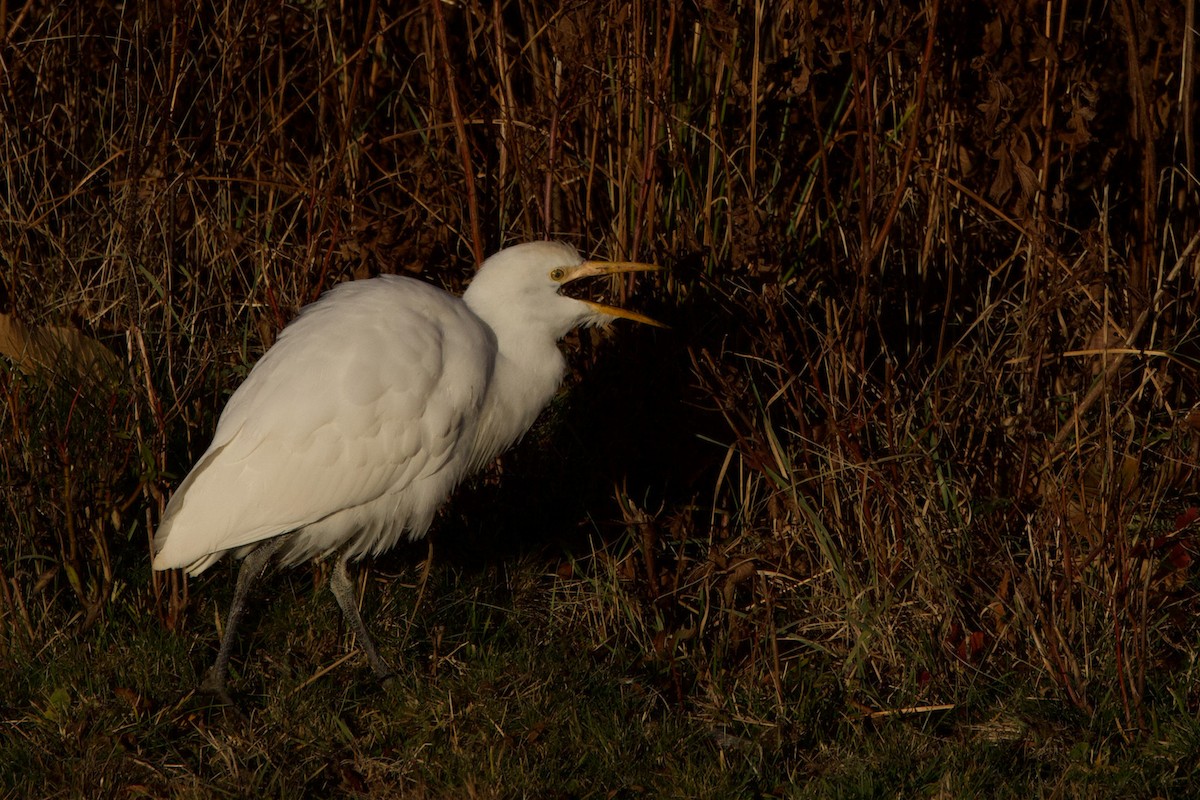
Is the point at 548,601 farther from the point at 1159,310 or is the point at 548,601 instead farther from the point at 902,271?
the point at 1159,310

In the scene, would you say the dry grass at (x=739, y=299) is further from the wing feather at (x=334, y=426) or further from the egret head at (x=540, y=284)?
the egret head at (x=540, y=284)

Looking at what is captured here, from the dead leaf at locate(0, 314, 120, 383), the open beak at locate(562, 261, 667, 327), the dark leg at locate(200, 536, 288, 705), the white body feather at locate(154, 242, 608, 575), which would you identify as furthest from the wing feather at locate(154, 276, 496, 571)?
the dead leaf at locate(0, 314, 120, 383)

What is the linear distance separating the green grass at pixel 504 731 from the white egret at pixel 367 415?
17 cm

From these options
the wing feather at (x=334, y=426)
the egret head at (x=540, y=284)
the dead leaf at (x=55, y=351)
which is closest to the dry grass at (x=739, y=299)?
the dead leaf at (x=55, y=351)

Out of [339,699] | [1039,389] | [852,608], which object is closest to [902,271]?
[1039,389]

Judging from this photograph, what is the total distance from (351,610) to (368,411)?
633mm

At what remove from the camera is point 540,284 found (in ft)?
12.2

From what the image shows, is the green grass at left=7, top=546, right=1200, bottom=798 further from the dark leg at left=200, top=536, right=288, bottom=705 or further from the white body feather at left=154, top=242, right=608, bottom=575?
the white body feather at left=154, top=242, right=608, bottom=575

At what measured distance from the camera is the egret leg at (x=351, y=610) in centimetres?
365

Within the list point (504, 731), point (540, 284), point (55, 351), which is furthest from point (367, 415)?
point (55, 351)

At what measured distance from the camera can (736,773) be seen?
317 cm

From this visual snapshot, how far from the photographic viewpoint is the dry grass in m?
3.61

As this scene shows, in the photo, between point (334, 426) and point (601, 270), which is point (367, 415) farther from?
point (601, 270)

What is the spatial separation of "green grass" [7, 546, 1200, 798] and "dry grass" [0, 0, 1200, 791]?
0.07 metres
